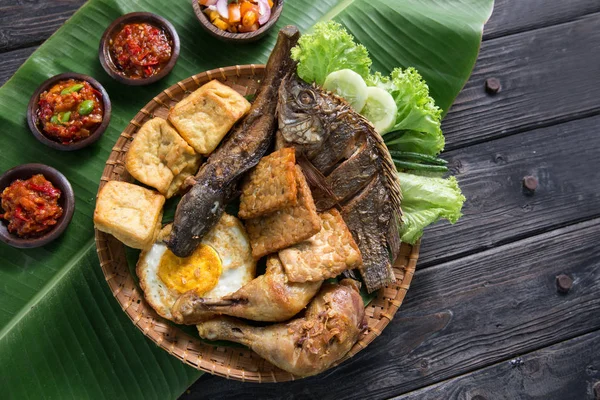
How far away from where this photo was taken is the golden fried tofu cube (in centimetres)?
419

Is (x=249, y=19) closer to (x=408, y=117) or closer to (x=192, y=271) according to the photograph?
(x=408, y=117)

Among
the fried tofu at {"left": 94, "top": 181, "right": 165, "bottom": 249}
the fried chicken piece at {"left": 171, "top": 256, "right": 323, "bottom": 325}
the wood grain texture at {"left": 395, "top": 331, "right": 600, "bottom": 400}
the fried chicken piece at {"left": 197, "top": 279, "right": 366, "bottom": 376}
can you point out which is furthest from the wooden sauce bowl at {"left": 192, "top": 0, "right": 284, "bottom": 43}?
the wood grain texture at {"left": 395, "top": 331, "right": 600, "bottom": 400}

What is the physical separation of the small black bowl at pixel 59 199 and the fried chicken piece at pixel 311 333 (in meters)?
1.39

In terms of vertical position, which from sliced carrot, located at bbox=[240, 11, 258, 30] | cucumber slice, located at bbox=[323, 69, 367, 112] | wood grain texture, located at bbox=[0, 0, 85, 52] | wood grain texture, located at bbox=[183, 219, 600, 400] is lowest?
wood grain texture, located at bbox=[183, 219, 600, 400]

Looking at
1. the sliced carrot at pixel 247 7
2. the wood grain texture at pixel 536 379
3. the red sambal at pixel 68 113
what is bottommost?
the wood grain texture at pixel 536 379

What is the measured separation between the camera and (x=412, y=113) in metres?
4.33

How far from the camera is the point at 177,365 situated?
4574mm

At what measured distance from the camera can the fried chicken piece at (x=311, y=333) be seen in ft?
12.8

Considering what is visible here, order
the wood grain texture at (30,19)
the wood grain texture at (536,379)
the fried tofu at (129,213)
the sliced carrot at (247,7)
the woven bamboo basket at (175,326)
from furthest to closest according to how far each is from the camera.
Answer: the wood grain texture at (536,379)
the wood grain texture at (30,19)
the sliced carrot at (247,7)
the woven bamboo basket at (175,326)
the fried tofu at (129,213)

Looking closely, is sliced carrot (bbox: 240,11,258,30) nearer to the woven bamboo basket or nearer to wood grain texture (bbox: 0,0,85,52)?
the woven bamboo basket

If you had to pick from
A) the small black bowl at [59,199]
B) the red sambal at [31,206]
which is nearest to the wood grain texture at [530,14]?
the small black bowl at [59,199]

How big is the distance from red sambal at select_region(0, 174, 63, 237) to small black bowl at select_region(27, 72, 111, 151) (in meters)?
0.30

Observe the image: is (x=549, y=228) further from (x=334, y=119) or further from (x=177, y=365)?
(x=177, y=365)

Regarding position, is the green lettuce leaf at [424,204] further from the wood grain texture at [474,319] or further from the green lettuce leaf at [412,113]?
the wood grain texture at [474,319]
